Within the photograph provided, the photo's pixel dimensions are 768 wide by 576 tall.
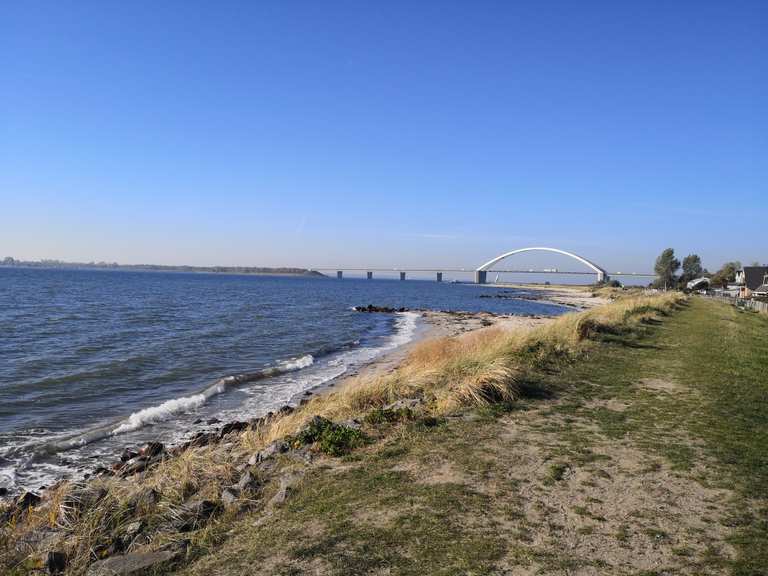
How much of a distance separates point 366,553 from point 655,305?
36491 millimetres

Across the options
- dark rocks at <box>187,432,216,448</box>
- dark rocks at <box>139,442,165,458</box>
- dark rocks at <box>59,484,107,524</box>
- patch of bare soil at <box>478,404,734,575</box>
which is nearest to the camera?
patch of bare soil at <box>478,404,734,575</box>

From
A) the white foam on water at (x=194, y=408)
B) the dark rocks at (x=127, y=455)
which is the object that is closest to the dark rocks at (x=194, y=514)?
the dark rocks at (x=127, y=455)

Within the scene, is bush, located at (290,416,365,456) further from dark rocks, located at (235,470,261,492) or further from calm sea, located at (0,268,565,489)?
calm sea, located at (0,268,565,489)

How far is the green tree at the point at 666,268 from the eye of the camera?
10669 cm

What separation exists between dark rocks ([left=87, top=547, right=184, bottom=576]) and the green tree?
116770 millimetres

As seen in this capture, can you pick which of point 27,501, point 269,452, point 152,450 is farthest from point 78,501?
point 152,450

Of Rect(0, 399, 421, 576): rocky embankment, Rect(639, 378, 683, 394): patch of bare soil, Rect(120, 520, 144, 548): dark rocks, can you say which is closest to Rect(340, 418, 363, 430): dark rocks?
Rect(0, 399, 421, 576): rocky embankment

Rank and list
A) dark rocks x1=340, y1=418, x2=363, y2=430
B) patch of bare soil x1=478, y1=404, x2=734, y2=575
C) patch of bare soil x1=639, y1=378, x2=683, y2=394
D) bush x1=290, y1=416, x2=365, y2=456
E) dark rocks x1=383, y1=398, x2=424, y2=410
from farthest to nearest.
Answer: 1. patch of bare soil x1=639, y1=378, x2=683, y2=394
2. dark rocks x1=383, y1=398, x2=424, y2=410
3. dark rocks x1=340, y1=418, x2=363, y2=430
4. bush x1=290, y1=416, x2=365, y2=456
5. patch of bare soil x1=478, y1=404, x2=734, y2=575

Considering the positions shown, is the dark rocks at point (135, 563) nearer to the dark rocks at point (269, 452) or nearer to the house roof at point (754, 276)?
the dark rocks at point (269, 452)

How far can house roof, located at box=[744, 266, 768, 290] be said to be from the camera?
2724 inches

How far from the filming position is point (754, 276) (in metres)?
70.7

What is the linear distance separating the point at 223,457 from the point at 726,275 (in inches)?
4429

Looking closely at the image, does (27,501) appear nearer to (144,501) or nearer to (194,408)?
(144,501)

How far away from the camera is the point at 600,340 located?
61.3 feet
